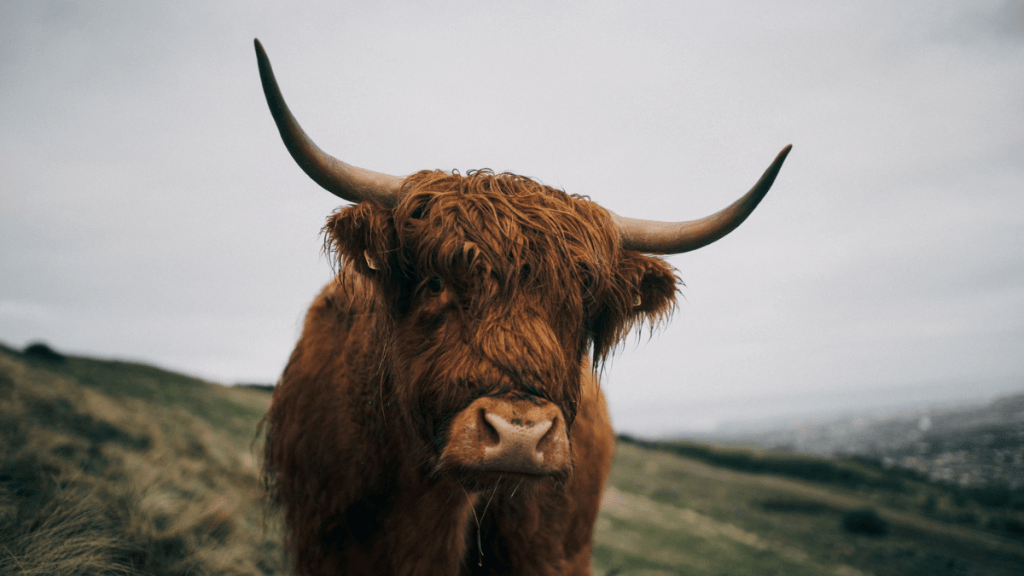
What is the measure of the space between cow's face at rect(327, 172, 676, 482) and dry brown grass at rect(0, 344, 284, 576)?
2.47 m

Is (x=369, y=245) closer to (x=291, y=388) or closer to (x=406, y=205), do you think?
(x=406, y=205)

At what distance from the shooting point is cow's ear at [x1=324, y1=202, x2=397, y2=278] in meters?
2.48

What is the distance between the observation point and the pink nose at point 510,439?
180 centimetres

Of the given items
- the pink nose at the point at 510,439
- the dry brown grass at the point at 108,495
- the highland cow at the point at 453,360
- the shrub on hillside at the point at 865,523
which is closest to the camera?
the pink nose at the point at 510,439

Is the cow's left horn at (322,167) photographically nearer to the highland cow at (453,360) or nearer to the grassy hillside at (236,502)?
the highland cow at (453,360)

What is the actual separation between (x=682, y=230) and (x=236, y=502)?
613 centimetres

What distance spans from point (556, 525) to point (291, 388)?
219 centimetres

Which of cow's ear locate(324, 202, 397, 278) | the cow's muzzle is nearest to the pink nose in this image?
the cow's muzzle

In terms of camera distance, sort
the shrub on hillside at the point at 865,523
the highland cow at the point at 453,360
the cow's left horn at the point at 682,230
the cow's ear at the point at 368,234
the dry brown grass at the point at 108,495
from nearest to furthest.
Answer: the highland cow at the point at 453,360
the cow's ear at the point at 368,234
the cow's left horn at the point at 682,230
the dry brown grass at the point at 108,495
the shrub on hillside at the point at 865,523

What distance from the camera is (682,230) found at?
300 cm

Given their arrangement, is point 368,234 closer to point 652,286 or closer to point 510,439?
point 510,439

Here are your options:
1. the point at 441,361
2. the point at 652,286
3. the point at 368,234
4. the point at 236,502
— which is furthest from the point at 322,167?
the point at 236,502

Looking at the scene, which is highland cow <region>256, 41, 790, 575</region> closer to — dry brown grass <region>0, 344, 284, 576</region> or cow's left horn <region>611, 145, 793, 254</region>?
cow's left horn <region>611, 145, 793, 254</region>

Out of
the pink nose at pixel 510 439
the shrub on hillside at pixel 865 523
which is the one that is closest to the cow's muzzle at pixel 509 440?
the pink nose at pixel 510 439
